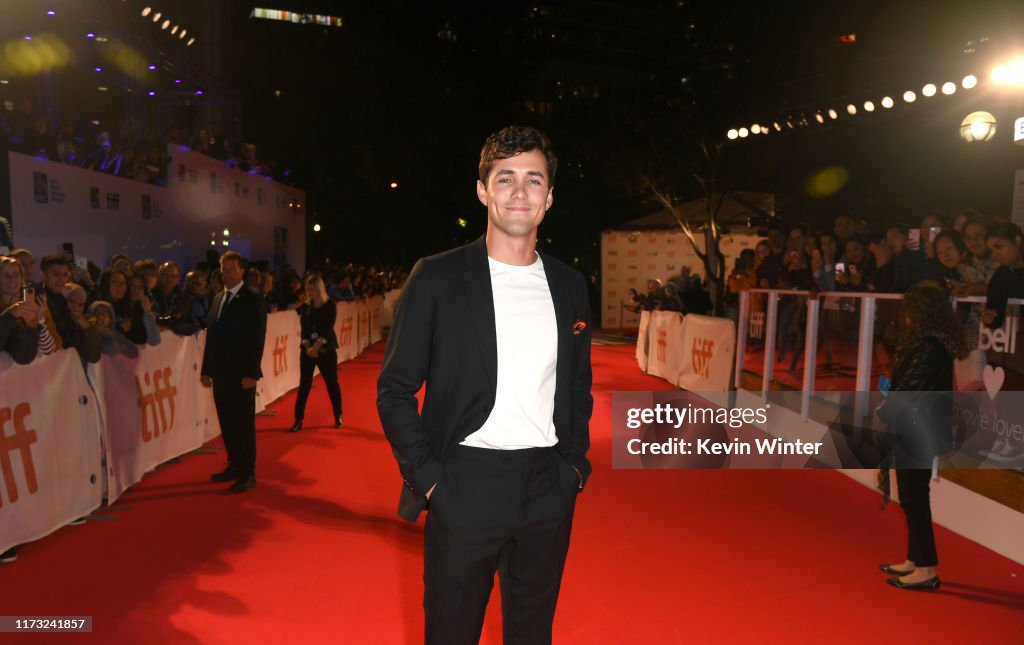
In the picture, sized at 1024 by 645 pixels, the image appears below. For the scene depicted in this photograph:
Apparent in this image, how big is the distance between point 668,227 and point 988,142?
1020 centimetres

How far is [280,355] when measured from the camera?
11.8m

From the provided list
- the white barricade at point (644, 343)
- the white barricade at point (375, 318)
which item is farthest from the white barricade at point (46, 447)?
the white barricade at point (375, 318)

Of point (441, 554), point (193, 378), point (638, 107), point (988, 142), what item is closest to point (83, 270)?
point (193, 378)

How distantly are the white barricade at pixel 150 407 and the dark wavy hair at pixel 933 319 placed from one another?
6.20 metres

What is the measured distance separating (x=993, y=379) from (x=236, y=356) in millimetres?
6246

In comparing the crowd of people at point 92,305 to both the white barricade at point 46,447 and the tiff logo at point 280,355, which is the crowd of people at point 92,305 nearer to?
the white barricade at point 46,447

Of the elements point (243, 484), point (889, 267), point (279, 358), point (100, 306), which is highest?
point (889, 267)

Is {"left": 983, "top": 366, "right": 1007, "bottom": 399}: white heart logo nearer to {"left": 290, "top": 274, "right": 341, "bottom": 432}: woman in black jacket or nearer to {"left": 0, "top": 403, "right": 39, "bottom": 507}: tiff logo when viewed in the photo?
{"left": 290, "top": 274, "right": 341, "bottom": 432}: woman in black jacket

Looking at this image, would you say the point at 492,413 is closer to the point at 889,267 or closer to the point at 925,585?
the point at 925,585

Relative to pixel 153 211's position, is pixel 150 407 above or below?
below

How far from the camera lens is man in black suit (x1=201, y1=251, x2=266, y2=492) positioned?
6.46 m

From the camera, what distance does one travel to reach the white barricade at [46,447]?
4.76 meters

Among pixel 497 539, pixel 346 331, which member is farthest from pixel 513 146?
pixel 346 331

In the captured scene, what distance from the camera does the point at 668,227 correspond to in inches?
928
